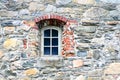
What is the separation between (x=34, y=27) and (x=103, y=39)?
4.94 ft

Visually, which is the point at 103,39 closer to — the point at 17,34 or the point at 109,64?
the point at 109,64

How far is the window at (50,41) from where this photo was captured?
814 cm

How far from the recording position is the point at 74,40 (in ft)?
26.2

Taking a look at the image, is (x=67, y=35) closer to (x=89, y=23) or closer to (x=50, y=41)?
(x=50, y=41)

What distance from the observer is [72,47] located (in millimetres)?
7965

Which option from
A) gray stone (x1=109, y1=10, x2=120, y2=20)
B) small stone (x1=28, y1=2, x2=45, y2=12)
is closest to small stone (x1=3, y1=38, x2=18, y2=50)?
small stone (x1=28, y1=2, x2=45, y2=12)

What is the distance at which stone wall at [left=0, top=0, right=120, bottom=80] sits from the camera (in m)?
7.84

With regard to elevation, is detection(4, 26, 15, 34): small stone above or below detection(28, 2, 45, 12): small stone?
below

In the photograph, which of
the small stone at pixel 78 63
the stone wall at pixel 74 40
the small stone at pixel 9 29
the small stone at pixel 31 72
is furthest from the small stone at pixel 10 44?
the small stone at pixel 78 63

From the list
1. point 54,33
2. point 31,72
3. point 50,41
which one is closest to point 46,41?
point 50,41

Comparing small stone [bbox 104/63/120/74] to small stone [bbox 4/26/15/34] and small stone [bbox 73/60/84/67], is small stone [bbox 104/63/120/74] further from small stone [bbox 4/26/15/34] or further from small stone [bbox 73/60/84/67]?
small stone [bbox 4/26/15/34]

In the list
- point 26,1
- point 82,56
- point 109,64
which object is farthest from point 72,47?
point 26,1

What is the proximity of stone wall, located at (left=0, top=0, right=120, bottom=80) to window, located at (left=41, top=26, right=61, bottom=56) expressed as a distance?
177 mm

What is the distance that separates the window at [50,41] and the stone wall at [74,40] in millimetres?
177
